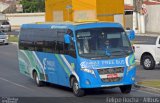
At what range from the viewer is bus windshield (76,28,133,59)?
57.8 ft

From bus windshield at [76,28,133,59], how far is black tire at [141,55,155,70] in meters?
8.42

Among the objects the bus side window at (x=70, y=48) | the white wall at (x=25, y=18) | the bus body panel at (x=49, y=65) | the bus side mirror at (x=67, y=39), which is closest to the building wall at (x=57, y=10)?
the white wall at (x=25, y=18)

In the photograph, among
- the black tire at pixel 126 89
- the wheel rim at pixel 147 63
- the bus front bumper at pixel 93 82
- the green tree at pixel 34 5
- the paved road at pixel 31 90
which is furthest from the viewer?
the green tree at pixel 34 5

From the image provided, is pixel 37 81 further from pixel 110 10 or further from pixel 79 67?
pixel 110 10

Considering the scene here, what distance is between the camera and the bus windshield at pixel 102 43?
57.8ft

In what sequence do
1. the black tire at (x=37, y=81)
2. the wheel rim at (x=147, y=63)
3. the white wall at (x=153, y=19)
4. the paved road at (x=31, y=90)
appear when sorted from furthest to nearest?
the white wall at (x=153, y=19) → the wheel rim at (x=147, y=63) → the black tire at (x=37, y=81) → the paved road at (x=31, y=90)

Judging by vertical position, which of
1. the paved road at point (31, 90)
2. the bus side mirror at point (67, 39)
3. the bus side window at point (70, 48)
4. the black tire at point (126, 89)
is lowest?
the paved road at point (31, 90)

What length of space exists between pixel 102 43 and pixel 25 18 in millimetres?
76842

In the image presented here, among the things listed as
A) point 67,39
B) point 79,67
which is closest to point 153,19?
point 67,39

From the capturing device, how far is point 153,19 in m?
62.0

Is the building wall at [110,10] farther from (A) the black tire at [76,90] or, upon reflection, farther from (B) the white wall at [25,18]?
(A) the black tire at [76,90]

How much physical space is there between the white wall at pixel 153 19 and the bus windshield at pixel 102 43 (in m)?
43.3

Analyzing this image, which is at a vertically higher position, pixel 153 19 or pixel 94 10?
pixel 94 10

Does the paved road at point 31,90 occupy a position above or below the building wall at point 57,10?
below
